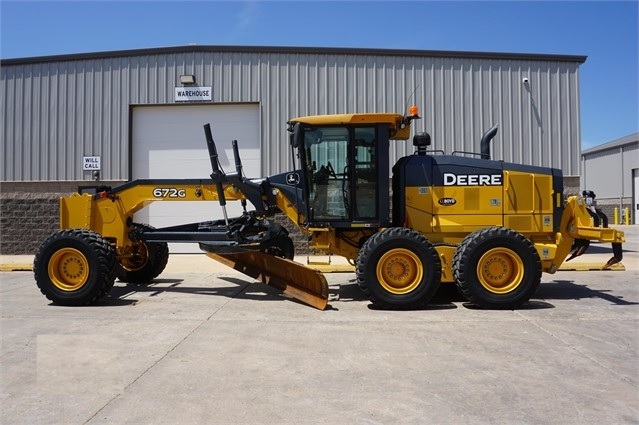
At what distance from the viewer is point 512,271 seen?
702 cm

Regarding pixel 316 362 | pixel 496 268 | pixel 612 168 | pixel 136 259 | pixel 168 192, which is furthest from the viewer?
pixel 612 168

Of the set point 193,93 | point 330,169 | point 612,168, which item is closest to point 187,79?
point 193,93

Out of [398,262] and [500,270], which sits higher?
[398,262]

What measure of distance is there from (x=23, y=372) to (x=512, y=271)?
615 centimetres

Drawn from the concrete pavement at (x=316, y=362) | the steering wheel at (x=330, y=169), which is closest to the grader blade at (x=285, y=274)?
the concrete pavement at (x=316, y=362)

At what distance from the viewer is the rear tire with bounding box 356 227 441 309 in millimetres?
6891

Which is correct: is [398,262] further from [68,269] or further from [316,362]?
[68,269]

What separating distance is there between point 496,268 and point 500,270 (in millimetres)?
68

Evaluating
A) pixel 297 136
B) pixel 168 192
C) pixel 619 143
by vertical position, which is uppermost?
pixel 619 143

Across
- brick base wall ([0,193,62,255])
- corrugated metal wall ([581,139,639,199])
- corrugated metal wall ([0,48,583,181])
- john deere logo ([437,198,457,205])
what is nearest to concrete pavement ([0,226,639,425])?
john deere logo ([437,198,457,205])

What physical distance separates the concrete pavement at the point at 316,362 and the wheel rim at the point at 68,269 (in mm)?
399

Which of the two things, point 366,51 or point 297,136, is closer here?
point 297,136

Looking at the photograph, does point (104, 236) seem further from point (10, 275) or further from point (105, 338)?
point (10, 275)

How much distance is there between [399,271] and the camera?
23.0ft
